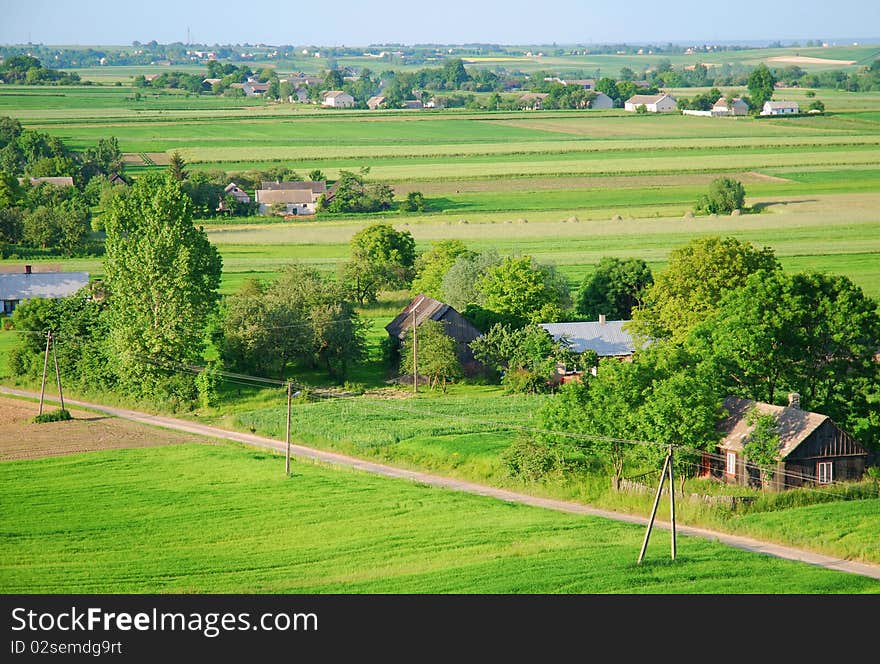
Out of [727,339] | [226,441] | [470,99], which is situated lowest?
[226,441]

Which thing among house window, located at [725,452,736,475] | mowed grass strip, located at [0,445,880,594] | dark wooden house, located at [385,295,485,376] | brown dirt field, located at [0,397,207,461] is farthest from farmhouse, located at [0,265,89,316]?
house window, located at [725,452,736,475]

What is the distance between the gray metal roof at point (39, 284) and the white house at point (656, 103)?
118886 mm

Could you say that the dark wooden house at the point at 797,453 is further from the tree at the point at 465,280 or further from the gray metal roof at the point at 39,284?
the gray metal roof at the point at 39,284

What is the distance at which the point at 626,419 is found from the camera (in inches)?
1538

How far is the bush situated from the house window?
78.8 ft

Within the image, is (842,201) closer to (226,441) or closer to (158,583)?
(226,441)

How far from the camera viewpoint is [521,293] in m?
58.2

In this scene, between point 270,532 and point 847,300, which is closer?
point 270,532

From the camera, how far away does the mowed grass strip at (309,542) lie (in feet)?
96.1

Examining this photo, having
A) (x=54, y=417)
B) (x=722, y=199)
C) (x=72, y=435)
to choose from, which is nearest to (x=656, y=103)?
(x=722, y=199)

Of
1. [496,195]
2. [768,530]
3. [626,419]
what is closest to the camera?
[768,530]

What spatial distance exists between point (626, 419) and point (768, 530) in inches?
248

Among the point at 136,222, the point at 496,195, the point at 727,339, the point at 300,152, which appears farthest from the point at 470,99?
the point at 727,339

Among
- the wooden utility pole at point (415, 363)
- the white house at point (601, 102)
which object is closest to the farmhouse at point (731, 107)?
the white house at point (601, 102)
